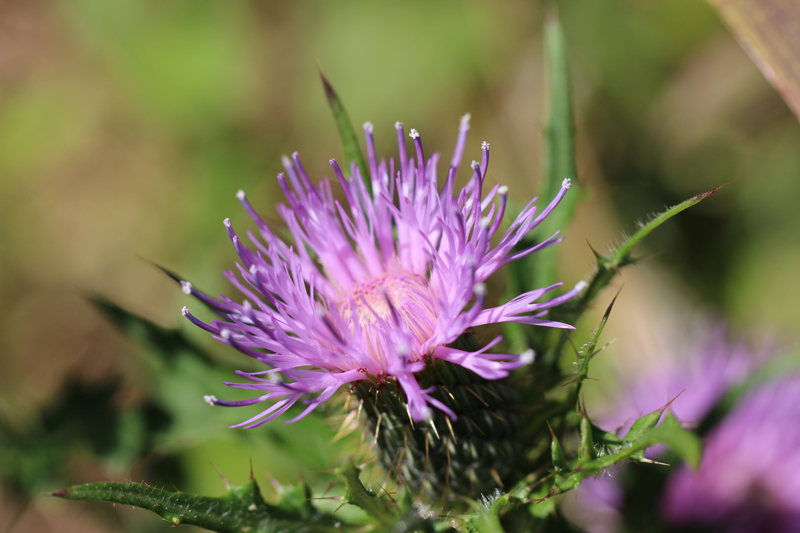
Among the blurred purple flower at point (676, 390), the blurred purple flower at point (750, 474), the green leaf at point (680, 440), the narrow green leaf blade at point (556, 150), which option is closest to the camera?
the green leaf at point (680, 440)

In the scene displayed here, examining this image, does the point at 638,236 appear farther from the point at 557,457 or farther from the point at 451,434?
the point at 451,434

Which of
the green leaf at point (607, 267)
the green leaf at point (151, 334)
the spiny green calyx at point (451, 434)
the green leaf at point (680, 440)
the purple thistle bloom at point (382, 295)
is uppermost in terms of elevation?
the green leaf at point (151, 334)

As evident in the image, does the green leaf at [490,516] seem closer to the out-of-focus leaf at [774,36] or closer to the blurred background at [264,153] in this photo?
the out-of-focus leaf at [774,36]

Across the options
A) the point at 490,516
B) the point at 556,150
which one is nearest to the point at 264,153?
the point at 556,150

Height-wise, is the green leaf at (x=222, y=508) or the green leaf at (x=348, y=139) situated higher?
the green leaf at (x=348, y=139)

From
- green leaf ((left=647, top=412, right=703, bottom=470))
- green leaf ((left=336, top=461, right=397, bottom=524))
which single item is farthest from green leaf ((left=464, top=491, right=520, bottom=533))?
green leaf ((left=647, top=412, right=703, bottom=470))

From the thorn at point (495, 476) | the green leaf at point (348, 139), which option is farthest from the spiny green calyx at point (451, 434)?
the green leaf at point (348, 139)

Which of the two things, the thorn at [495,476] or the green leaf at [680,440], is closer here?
the green leaf at [680,440]
